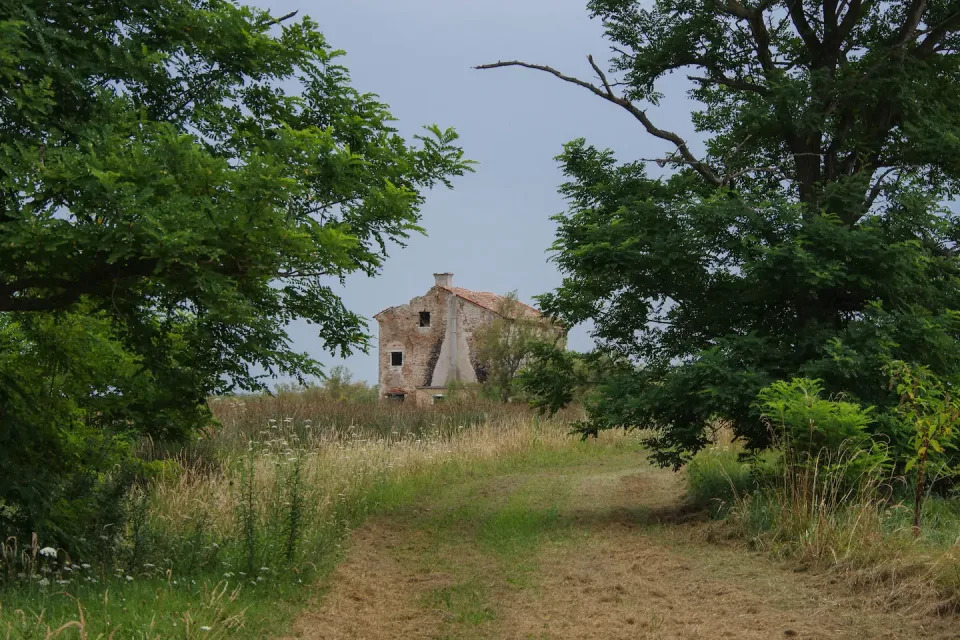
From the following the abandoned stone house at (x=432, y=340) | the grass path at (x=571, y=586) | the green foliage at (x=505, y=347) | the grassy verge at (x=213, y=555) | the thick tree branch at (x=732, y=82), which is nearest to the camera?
the grassy verge at (x=213, y=555)

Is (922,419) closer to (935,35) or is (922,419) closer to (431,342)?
(935,35)

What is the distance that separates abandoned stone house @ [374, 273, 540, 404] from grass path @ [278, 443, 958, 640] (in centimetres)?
3518

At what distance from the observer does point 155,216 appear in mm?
7809

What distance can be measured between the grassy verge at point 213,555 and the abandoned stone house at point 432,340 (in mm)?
31735

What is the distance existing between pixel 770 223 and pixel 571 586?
237 inches

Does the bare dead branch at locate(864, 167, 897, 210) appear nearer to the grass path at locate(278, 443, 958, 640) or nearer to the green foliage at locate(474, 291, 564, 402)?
the grass path at locate(278, 443, 958, 640)

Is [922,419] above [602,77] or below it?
below

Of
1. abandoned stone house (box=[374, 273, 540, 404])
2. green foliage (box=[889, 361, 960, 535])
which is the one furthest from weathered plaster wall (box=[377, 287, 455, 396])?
green foliage (box=[889, 361, 960, 535])

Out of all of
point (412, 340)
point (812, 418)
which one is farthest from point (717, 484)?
point (412, 340)

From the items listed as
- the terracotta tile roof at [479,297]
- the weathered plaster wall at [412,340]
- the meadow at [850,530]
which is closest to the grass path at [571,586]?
the meadow at [850,530]

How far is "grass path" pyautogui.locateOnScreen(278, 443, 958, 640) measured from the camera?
7379 millimetres

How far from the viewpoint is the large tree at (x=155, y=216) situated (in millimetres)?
8219

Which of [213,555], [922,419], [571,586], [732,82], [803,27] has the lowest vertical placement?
[571,586]

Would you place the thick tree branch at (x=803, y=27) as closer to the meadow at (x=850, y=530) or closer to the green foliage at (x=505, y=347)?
the meadow at (x=850, y=530)
